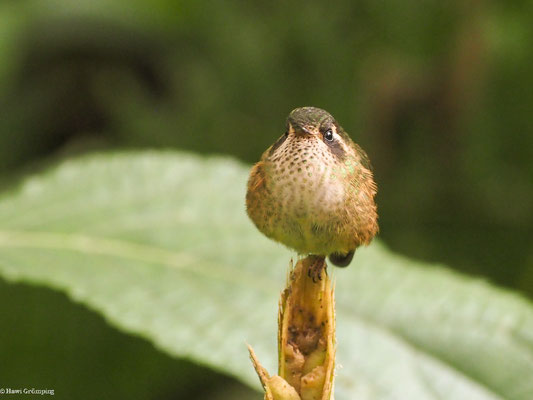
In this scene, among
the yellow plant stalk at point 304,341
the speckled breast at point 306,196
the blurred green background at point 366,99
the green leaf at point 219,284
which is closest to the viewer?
the speckled breast at point 306,196

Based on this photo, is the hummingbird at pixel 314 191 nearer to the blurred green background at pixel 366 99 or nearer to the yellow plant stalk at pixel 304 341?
the yellow plant stalk at pixel 304 341

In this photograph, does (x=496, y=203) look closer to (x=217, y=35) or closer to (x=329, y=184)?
(x=217, y=35)

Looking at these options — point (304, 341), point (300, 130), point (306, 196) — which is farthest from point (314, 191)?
point (304, 341)

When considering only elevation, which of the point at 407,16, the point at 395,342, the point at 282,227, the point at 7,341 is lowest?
the point at 282,227

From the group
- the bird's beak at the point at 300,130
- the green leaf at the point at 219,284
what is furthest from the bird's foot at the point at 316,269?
the green leaf at the point at 219,284

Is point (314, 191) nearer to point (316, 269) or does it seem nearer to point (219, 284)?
point (316, 269)

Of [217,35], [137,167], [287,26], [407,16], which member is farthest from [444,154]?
[137,167]
